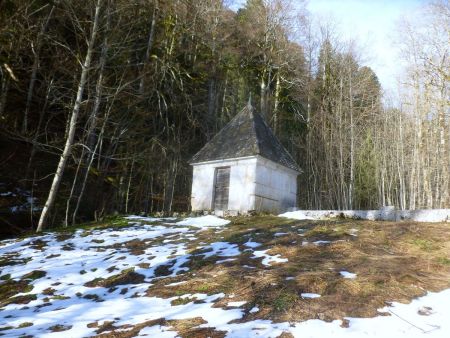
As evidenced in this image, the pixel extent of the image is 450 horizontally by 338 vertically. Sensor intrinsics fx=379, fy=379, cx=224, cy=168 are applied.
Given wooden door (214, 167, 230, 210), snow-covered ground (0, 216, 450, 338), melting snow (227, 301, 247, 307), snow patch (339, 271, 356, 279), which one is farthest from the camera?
wooden door (214, 167, 230, 210)

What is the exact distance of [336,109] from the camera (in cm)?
2398

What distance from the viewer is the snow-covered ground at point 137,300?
3.93 m

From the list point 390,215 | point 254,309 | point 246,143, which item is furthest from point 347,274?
point 246,143

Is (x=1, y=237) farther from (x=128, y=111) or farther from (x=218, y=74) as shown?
(x=218, y=74)

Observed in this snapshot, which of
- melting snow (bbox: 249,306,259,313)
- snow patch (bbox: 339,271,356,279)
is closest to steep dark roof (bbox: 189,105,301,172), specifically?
snow patch (bbox: 339,271,356,279)

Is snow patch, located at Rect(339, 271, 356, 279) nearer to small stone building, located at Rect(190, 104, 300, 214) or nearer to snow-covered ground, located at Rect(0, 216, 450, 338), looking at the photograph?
snow-covered ground, located at Rect(0, 216, 450, 338)

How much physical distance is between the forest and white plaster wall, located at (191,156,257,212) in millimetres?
4050

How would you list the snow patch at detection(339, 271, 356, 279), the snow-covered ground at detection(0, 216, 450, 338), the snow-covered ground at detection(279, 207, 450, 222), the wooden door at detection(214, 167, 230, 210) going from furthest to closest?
the wooden door at detection(214, 167, 230, 210) < the snow-covered ground at detection(279, 207, 450, 222) < the snow patch at detection(339, 271, 356, 279) < the snow-covered ground at detection(0, 216, 450, 338)

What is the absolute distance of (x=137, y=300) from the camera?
18.0 feet

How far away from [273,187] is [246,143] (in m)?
2.00

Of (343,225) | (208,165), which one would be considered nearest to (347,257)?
(343,225)

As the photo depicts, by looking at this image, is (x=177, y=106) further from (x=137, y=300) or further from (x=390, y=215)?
(x=137, y=300)

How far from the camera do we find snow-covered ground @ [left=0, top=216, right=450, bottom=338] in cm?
393

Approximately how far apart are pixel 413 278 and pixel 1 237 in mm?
14033
